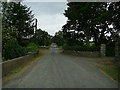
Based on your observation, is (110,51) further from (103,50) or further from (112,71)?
(112,71)

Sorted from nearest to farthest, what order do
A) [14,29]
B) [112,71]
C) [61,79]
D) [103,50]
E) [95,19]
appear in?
[61,79]
[112,71]
[14,29]
[95,19]
[103,50]

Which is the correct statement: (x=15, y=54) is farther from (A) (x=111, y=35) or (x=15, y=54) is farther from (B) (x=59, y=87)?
(A) (x=111, y=35)

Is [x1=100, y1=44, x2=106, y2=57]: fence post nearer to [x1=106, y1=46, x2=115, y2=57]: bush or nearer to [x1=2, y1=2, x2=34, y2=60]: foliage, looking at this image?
[x1=106, y1=46, x2=115, y2=57]: bush

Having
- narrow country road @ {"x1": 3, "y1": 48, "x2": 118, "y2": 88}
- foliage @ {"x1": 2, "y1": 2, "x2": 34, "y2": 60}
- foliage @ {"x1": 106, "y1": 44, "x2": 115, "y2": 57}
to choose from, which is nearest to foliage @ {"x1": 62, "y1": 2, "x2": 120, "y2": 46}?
foliage @ {"x1": 106, "y1": 44, "x2": 115, "y2": 57}

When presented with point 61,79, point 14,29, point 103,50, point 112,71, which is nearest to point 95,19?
point 103,50

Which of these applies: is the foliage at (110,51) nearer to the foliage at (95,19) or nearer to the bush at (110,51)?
the bush at (110,51)

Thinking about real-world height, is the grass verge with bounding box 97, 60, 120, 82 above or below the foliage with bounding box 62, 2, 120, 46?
below

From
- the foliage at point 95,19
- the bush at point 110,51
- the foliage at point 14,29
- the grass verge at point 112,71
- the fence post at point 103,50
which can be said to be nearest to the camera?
the grass verge at point 112,71

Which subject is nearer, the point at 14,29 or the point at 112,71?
the point at 112,71

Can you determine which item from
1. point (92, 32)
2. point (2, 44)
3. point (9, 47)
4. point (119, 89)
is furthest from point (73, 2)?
point (119, 89)

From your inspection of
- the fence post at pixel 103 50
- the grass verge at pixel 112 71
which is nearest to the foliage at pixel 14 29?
the grass verge at pixel 112 71

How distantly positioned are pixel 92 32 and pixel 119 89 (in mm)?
29041

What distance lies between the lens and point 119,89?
6.90 meters

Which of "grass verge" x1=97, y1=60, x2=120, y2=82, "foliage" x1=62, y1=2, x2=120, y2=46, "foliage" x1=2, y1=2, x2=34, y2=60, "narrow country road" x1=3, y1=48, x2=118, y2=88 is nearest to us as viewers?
"narrow country road" x1=3, y1=48, x2=118, y2=88
